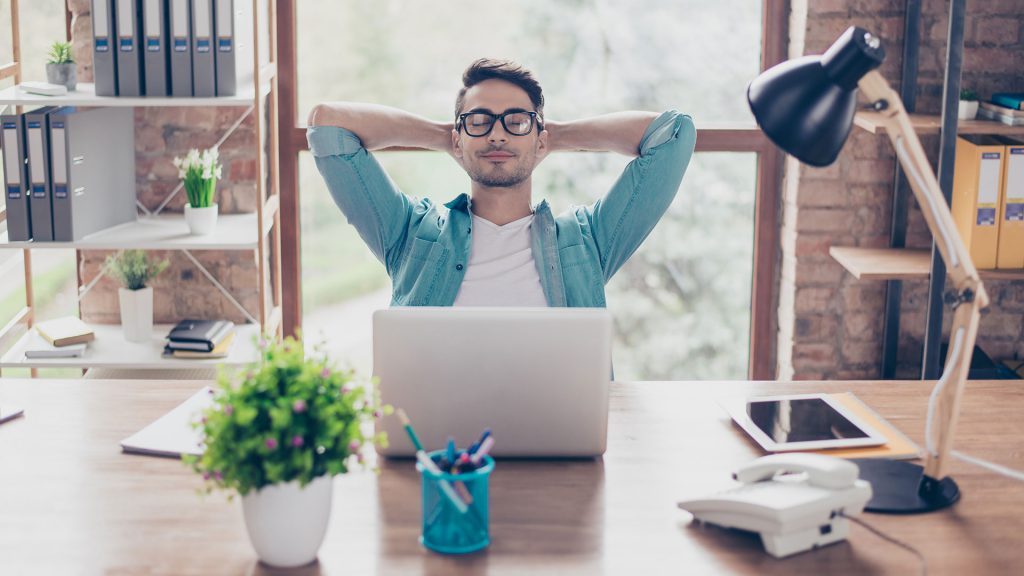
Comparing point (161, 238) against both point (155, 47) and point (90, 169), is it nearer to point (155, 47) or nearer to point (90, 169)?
point (90, 169)

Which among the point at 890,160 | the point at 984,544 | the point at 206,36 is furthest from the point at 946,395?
the point at 206,36

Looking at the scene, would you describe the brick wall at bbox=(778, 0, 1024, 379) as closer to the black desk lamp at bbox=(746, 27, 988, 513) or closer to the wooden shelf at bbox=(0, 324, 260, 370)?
the wooden shelf at bbox=(0, 324, 260, 370)

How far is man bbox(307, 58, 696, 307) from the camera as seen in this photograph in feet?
7.84

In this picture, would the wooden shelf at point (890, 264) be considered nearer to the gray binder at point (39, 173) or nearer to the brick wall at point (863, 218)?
the brick wall at point (863, 218)

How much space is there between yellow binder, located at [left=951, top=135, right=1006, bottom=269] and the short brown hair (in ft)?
4.06

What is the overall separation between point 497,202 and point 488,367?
0.89m

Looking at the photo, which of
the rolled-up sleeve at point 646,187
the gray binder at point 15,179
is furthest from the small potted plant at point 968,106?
the gray binder at point 15,179

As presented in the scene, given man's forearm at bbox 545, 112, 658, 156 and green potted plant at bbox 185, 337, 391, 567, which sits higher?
man's forearm at bbox 545, 112, 658, 156

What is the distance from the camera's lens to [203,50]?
290 centimetres

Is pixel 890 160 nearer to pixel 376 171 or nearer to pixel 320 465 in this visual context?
pixel 376 171

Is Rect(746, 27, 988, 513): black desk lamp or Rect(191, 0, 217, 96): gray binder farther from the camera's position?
Rect(191, 0, 217, 96): gray binder

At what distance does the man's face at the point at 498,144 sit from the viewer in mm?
2375

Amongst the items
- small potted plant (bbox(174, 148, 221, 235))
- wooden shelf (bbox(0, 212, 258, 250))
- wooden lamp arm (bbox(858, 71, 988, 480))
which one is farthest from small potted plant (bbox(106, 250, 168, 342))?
wooden lamp arm (bbox(858, 71, 988, 480))

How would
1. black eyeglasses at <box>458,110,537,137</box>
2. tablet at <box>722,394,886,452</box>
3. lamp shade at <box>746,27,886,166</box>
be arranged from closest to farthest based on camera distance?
lamp shade at <box>746,27,886,166</box> < tablet at <box>722,394,886,452</box> < black eyeglasses at <box>458,110,537,137</box>
